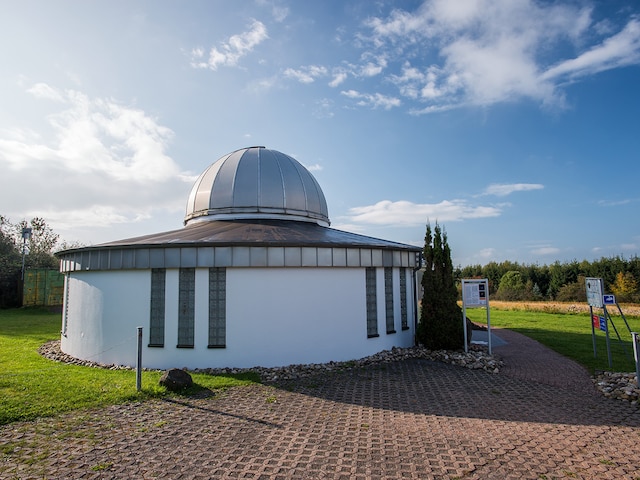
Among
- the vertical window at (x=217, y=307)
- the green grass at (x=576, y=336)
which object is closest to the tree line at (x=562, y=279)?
the green grass at (x=576, y=336)

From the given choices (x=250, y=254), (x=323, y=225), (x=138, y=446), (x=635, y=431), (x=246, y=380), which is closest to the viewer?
(x=138, y=446)

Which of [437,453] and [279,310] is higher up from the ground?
[279,310]

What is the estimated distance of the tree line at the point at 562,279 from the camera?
114 feet

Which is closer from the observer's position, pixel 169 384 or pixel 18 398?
pixel 18 398

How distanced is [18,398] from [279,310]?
5840mm

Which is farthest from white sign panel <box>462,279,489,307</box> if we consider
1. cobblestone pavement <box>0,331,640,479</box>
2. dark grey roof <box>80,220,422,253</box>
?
cobblestone pavement <box>0,331,640,479</box>

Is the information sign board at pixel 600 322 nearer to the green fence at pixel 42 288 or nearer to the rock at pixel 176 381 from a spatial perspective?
the rock at pixel 176 381

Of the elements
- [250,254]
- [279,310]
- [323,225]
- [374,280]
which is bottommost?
[279,310]

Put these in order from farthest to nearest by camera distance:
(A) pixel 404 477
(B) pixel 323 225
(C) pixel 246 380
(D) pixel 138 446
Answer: (B) pixel 323 225 < (C) pixel 246 380 < (D) pixel 138 446 < (A) pixel 404 477

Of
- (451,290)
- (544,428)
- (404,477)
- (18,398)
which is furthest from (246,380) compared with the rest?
(451,290)

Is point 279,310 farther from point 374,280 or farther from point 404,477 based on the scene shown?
point 404,477

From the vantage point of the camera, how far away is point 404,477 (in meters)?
4.63

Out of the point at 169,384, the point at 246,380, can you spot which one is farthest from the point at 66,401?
the point at 246,380

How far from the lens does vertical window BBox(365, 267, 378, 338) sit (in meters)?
11.6
